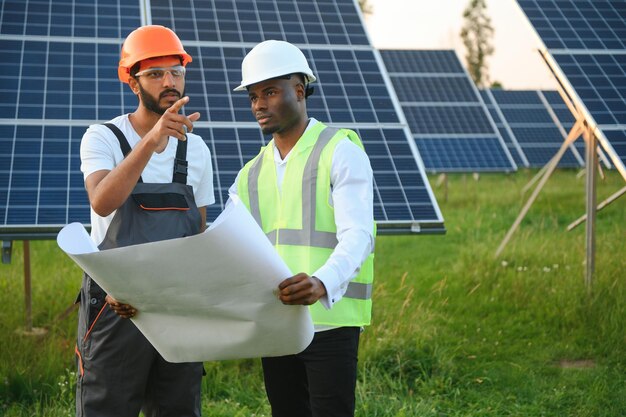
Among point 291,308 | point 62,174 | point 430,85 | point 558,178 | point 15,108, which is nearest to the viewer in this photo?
point 291,308

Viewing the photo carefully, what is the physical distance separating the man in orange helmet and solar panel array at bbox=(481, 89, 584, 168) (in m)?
15.3

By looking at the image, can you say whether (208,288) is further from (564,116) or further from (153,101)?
(564,116)

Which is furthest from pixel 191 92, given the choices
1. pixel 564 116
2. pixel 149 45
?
pixel 564 116

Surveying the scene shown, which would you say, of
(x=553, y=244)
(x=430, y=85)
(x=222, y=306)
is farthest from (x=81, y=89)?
(x=430, y=85)

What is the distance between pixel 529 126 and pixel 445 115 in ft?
16.3

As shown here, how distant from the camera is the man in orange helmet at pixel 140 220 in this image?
3.51 metres

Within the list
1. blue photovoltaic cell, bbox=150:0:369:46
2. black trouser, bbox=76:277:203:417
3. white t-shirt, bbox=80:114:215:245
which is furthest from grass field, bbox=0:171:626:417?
blue photovoltaic cell, bbox=150:0:369:46

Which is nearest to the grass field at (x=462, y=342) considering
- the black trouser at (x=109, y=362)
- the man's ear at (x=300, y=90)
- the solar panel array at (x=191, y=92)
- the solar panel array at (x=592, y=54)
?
the solar panel array at (x=191, y=92)

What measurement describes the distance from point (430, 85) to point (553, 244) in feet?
25.6

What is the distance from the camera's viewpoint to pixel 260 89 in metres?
3.39

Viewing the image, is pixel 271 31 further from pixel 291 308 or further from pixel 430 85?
pixel 430 85

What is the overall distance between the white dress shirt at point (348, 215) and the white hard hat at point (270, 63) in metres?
0.34

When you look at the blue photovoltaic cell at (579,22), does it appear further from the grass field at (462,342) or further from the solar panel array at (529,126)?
the solar panel array at (529,126)

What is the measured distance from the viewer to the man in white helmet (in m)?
3.32
